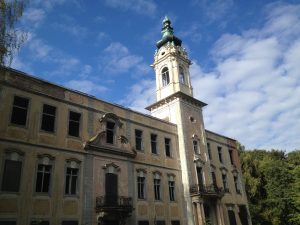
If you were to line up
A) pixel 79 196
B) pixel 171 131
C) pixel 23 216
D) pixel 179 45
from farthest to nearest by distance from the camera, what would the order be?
pixel 179 45 → pixel 171 131 → pixel 79 196 → pixel 23 216

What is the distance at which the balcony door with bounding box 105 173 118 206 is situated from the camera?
21516 millimetres

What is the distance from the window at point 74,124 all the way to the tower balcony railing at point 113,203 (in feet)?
16.2

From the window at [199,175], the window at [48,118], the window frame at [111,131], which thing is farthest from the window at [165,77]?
the window at [48,118]

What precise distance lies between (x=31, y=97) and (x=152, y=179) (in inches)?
479

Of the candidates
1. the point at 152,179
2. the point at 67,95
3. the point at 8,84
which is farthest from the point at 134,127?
the point at 8,84

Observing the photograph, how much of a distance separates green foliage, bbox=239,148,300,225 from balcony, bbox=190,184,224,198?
12008mm

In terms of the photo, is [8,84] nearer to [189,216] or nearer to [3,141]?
[3,141]

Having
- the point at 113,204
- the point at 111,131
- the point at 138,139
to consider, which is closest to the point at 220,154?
the point at 138,139

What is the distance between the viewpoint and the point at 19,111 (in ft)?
62.2

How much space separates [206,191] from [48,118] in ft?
53.7

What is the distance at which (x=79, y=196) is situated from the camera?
19906 mm

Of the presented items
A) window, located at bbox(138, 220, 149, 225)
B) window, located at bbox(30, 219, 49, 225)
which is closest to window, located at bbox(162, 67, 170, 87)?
window, located at bbox(138, 220, 149, 225)

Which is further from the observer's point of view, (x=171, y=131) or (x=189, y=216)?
(x=171, y=131)

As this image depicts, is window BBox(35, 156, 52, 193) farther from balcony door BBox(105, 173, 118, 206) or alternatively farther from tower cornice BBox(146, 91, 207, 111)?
tower cornice BBox(146, 91, 207, 111)
